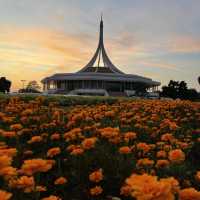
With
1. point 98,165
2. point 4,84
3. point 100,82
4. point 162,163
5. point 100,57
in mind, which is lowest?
point 98,165

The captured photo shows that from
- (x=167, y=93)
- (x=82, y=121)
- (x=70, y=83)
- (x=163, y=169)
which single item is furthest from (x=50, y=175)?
(x=70, y=83)

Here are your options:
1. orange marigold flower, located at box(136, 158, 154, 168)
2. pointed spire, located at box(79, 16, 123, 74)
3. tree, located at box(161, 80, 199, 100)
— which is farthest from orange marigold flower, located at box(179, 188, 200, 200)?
pointed spire, located at box(79, 16, 123, 74)

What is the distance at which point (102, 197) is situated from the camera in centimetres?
357

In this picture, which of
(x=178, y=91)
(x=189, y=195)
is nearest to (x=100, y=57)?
(x=178, y=91)

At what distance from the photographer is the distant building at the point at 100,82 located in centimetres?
8719

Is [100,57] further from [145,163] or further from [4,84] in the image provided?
[145,163]

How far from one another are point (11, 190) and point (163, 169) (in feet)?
4.39

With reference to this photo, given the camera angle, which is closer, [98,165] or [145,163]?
[145,163]

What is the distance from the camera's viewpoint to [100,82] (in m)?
90.2

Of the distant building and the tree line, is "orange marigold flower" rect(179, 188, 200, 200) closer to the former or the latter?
the tree line

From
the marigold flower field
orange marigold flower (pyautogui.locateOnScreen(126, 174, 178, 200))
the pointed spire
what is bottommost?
the marigold flower field

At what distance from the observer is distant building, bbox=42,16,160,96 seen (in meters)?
87.2

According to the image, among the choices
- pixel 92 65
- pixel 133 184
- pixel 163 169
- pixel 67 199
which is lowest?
pixel 67 199

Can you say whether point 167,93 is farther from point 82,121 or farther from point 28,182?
point 28,182
